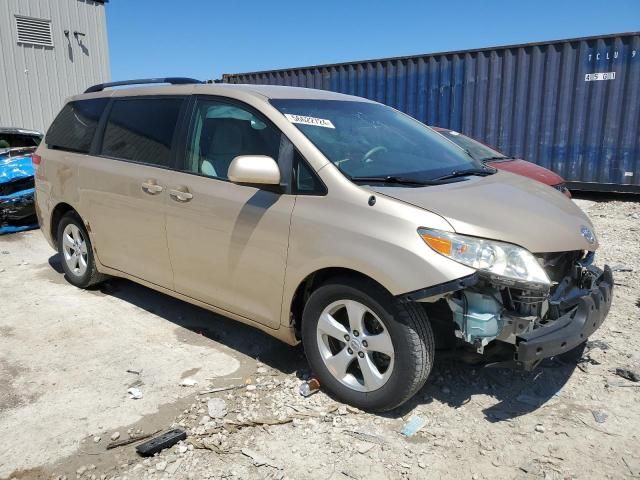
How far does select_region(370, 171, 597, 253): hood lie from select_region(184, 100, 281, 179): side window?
850 mm

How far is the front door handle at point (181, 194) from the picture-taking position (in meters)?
3.56

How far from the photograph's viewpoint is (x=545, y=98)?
10.2 meters

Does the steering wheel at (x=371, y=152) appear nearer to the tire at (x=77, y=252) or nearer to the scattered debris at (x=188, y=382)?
the scattered debris at (x=188, y=382)

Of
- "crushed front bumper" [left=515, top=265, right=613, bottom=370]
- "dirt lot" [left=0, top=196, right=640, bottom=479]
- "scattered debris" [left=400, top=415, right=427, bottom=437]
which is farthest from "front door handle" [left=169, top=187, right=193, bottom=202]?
"crushed front bumper" [left=515, top=265, right=613, bottom=370]

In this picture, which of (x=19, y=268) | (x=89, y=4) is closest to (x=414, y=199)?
(x=19, y=268)

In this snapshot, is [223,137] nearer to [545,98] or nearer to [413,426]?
[413,426]

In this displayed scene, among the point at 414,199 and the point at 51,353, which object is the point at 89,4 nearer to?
the point at 51,353

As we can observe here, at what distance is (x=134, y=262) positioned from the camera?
13.7 feet

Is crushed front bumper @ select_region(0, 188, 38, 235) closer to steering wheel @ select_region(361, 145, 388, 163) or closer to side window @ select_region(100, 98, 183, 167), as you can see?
side window @ select_region(100, 98, 183, 167)

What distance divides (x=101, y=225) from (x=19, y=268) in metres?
2.24

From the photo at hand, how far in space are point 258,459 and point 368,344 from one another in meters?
0.81

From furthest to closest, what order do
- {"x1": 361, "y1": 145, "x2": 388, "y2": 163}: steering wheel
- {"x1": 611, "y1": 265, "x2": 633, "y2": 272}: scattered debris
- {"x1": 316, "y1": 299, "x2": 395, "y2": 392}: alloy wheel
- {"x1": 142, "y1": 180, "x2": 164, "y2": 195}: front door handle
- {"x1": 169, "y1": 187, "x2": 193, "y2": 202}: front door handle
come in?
{"x1": 611, "y1": 265, "x2": 633, "y2": 272}: scattered debris < {"x1": 142, "y1": 180, "x2": 164, "y2": 195}: front door handle < {"x1": 169, "y1": 187, "x2": 193, "y2": 202}: front door handle < {"x1": 361, "y1": 145, "x2": 388, "y2": 163}: steering wheel < {"x1": 316, "y1": 299, "x2": 395, "y2": 392}: alloy wheel

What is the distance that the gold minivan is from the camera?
260 cm

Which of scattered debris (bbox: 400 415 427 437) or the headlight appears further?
scattered debris (bbox: 400 415 427 437)
